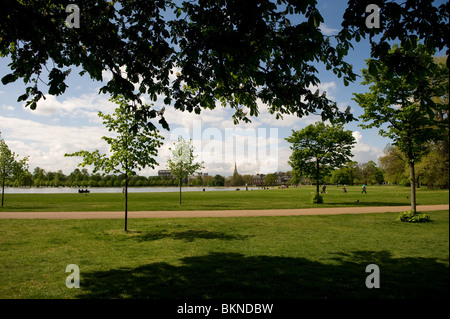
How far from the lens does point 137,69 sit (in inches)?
221

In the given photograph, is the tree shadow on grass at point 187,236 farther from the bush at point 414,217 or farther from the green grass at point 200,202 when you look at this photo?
the green grass at point 200,202

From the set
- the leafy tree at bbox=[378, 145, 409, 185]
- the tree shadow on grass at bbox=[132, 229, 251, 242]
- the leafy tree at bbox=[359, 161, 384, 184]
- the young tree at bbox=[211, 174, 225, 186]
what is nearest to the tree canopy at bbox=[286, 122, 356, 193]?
the tree shadow on grass at bbox=[132, 229, 251, 242]

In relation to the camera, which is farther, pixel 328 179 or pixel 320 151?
pixel 328 179

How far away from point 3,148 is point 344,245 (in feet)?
104

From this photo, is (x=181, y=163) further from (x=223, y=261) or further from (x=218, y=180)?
(x=218, y=180)

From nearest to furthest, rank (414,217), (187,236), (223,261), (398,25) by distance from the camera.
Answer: (398,25), (223,261), (187,236), (414,217)

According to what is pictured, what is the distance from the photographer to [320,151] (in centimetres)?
2938

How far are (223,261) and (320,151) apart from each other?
24698mm

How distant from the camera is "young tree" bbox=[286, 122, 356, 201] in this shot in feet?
95.3

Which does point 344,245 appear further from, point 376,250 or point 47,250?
point 47,250

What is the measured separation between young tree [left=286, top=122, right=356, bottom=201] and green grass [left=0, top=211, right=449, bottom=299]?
641 inches

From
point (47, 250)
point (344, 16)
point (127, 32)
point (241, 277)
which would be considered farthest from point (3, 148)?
point (344, 16)

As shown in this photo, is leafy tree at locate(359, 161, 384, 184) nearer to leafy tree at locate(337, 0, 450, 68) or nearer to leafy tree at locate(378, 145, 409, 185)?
leafy tree at locate(378, 145, 409, 185)

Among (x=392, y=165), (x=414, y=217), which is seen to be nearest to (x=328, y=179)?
(x=392, y=165)
